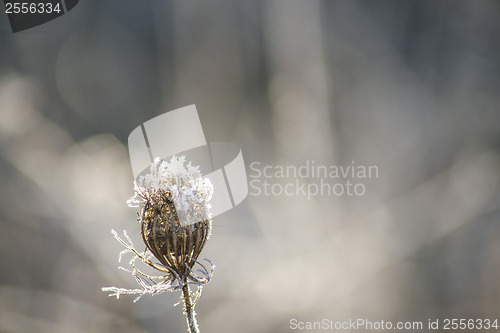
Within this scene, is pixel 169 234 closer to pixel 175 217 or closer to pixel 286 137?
pixel 175 217

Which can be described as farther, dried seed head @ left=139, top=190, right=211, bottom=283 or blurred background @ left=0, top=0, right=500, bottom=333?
blurred background @ left=0, top=0, right=500, bottom=333

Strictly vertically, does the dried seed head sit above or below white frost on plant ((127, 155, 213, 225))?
below

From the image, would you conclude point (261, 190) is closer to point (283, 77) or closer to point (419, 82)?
point (283, 77)

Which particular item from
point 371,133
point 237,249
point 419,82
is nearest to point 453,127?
point 419,82

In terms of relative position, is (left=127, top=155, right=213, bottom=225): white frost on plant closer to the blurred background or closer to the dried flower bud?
the dried flower bud

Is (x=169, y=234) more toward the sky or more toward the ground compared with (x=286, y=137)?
more toward the ground

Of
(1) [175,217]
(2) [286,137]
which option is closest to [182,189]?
(1) [175,217]

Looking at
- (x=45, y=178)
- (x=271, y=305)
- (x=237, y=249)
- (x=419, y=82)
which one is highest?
(x=419, y=82)

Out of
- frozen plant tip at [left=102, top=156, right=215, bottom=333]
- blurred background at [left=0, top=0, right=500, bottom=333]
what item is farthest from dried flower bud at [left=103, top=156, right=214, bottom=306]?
blurred background at [left=0, top=0, right=500, bottom=333]
